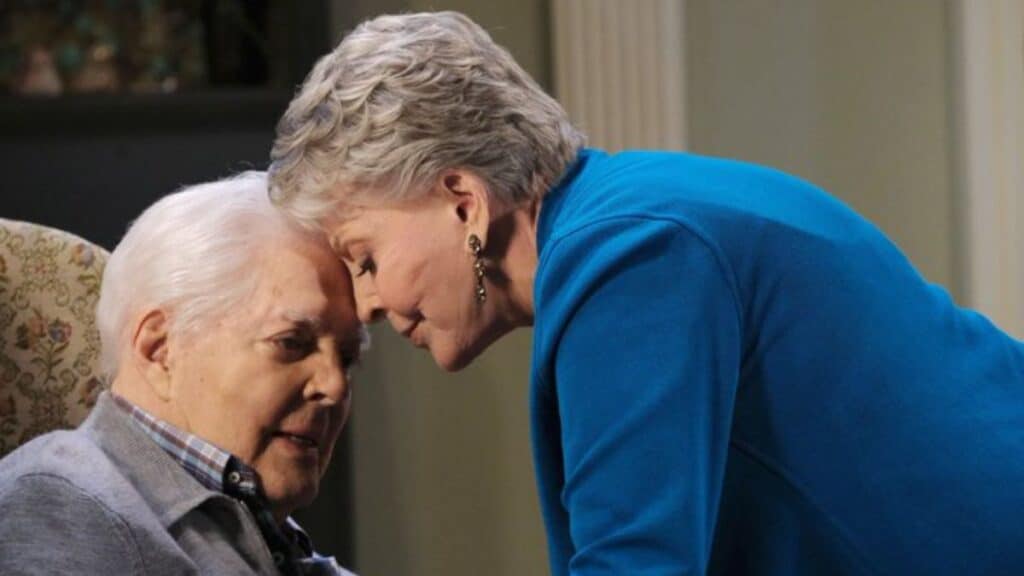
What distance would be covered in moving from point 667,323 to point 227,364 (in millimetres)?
689

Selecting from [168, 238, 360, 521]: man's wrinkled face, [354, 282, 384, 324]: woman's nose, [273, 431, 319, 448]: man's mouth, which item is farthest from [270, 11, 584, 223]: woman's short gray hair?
[273, 431, 319, 448]: man's mouth

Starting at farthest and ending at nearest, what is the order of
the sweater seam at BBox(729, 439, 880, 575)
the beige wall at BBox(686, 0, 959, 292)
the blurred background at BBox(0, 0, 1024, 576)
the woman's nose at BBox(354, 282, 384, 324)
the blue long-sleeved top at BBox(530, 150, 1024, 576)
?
the beige wall at BBox(686, 0, 959, 292) → the blurred background at BBox(0, 0, 1024, 576) → the woman's nose at BBox(354, 282, 384, 324) → the sweater seam at BBox(729, 439, 880, 575) → the blue long-sleeved top at BBox(530, 150, 1024, 576)

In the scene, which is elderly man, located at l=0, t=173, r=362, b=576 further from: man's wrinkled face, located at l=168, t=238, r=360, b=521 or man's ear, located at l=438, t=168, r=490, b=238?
man's ear, located at l=438, t=168, r=490, b=238

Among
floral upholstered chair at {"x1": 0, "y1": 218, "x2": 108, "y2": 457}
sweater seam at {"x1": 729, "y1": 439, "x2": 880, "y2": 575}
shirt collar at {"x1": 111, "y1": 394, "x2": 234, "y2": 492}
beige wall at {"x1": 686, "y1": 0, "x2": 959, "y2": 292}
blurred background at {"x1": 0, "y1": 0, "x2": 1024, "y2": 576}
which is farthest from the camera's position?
beige wall at {"x1": 686, "y1": 0, "x2": 959, "y2": 292}

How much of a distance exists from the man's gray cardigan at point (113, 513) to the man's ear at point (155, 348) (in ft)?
0.18

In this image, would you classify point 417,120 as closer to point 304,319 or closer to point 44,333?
point 304,319

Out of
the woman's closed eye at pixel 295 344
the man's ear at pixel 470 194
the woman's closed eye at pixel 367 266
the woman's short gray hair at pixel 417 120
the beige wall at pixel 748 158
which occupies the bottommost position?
the beige wall at pixel 748 158

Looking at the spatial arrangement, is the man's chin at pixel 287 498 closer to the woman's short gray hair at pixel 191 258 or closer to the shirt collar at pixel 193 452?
the shirt collar at pixel 193 452

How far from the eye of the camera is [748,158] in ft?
12.4

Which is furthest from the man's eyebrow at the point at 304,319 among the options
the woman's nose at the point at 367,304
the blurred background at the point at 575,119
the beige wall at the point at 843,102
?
the beige wall at the point at 843,102

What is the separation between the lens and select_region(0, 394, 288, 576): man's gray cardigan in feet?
5.58

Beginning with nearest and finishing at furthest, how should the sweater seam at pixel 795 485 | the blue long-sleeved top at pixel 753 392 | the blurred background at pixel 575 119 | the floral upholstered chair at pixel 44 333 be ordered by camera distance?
the blue long-sleeved top at pixel 753 392, the sweater seam at pixel 795 485, the floral upholstered chair at pixel 44 333, the blurred background at pixel 575 119

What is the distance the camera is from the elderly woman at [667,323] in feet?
4.72

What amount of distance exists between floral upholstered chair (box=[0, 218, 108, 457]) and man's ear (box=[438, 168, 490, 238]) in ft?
2.54
